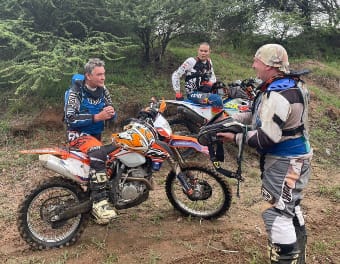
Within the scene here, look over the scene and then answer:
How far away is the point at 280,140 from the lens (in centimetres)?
338

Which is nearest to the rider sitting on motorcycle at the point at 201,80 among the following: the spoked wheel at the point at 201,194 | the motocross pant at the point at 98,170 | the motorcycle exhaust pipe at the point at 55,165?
the spoked wheel at the point at 201,194

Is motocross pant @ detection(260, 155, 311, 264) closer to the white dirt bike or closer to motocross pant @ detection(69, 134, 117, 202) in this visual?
motocross pant @ detection(69, 134, 117, 202)

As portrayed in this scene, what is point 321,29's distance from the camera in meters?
12.6

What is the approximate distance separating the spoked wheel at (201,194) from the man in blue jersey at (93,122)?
33.6 inches

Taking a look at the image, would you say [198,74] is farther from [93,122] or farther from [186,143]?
[93,122]

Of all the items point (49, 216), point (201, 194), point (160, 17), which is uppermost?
point (160, 17)

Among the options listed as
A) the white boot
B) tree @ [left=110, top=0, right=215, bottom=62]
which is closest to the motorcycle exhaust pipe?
the white boot

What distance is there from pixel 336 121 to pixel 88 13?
5.47 metres

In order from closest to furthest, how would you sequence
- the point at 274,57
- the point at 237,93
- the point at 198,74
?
the point at 274,57 → the point at 237,93 → the point at 198,74

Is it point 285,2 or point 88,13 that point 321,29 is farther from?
point 88,13

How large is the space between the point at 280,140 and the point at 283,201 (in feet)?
1.66

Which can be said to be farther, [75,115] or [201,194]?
[201,194]

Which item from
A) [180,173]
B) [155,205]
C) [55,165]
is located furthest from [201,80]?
[55,165]

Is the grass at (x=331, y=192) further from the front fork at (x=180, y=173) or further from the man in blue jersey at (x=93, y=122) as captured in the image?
the man in blue jersey at (x=93, y=122)
